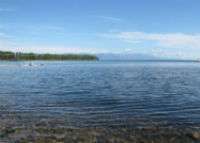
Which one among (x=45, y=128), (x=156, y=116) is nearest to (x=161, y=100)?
(x=156, y=116)

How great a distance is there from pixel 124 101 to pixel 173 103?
4.52m

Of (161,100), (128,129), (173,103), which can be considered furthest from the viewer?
(161,100)

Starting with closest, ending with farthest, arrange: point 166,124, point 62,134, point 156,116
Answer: point 62,134 → point 166,124 → point 156,116

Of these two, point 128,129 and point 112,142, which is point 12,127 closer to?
point 112,142

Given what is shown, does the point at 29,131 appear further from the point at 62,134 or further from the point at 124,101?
the point at 124,101

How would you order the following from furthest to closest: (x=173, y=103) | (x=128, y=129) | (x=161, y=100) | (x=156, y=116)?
(x=161, y=100) → (x=173, y=103) → (x=156, y=116) → (x=128, y=129)

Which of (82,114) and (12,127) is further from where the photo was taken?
(82,114)

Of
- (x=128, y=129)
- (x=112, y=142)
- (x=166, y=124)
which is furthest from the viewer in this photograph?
(x=166, y=124)

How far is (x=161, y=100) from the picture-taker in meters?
18.3

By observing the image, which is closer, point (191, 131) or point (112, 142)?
point (112, 142)

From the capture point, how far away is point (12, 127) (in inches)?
433

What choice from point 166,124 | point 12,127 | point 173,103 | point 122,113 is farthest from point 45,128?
point 173,103

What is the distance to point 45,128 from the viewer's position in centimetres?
1093

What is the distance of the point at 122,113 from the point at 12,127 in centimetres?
759
